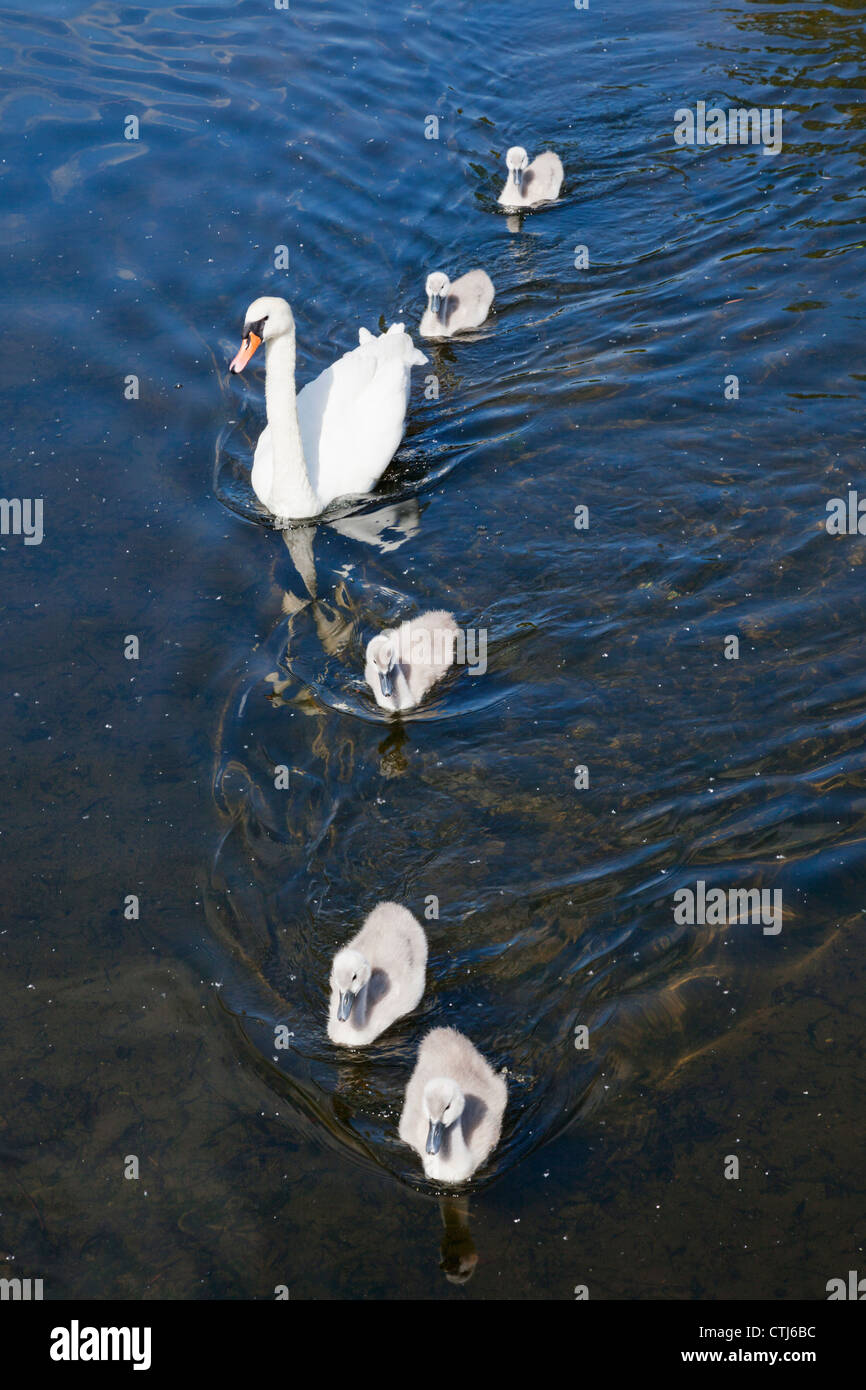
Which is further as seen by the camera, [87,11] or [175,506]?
[87,11]

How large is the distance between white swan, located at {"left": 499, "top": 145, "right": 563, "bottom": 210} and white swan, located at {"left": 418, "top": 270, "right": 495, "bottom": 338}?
7.08 ft

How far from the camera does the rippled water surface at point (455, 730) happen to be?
594cm

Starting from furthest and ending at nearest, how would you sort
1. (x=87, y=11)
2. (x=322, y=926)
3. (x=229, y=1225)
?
(x=87, y=11)
(x=322, y=926)
(x=229, y=1225)

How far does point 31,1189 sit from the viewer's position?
5949 mm

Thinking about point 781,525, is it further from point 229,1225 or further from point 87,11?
point 87,11

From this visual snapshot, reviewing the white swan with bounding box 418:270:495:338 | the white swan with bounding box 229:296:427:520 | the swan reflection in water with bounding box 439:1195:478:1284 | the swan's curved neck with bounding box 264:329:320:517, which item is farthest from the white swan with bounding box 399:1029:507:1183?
the white swan with bounding box 418:270:495:338

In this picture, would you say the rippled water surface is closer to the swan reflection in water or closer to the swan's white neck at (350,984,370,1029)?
the swan reflection in water

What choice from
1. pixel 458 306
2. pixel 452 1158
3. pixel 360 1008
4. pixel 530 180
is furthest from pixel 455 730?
pixel 530 180

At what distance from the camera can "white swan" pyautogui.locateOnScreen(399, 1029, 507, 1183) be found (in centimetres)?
578

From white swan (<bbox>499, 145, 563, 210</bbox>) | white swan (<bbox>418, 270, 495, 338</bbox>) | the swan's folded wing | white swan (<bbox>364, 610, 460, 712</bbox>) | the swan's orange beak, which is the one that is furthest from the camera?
white swan (<bbox>499, 145, 563, 210</bbox>)

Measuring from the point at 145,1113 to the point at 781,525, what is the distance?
20.8 ft

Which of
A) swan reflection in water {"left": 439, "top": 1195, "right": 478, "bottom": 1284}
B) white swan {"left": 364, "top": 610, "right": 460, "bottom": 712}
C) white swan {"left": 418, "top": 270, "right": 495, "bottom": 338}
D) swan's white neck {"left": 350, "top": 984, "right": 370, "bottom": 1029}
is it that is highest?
white swan {"left": 418, "top": 270, "right": 495, "bottom": 338}

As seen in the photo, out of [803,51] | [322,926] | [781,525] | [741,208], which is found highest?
[803,51]

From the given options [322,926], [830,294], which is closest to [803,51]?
[830,294]
